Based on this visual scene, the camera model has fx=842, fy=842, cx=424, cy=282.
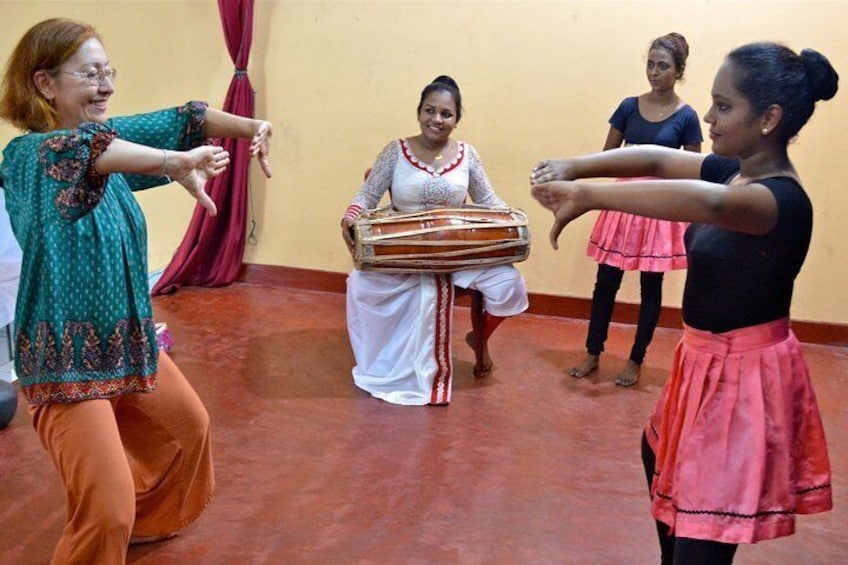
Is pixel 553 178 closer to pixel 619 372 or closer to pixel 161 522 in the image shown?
pixel 161 522

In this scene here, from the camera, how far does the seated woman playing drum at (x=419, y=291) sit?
3664 mm

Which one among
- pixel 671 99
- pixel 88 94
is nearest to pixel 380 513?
pixel 88 94

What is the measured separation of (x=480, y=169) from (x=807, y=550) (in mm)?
2116

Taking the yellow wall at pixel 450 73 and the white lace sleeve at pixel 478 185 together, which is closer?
the white lace sleeve at pixel 478 185

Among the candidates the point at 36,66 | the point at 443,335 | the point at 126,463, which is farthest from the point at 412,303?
the point at 36,66

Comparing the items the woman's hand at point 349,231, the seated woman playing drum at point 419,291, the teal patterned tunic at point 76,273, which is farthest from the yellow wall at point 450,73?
the teal patterned tunic at point 76,273

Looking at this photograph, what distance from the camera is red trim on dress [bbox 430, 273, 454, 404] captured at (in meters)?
3.66

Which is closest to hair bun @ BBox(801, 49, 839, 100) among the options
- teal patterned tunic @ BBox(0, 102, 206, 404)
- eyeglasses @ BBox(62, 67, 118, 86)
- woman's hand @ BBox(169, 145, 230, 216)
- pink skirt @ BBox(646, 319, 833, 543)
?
pink skirt @ BBox(646, 319, 833, 543)

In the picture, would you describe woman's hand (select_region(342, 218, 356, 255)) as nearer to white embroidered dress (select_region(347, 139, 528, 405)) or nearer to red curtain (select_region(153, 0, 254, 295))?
white embroidered dress (select_region(347, 139, 528, 405))

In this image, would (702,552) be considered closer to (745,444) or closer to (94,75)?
(745,444)

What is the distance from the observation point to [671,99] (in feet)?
12.2

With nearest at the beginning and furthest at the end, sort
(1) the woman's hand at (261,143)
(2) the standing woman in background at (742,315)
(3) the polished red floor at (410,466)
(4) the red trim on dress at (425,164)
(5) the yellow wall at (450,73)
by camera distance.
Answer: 1. (2) the standing woman in background at (742,315)
2. (1) the woman's hand at (261,143)
3. (3) the polished red floor at (410,466)
4. (4) the red trim on dress at (425,164)
5. (5) the yellow wall at (450,73)

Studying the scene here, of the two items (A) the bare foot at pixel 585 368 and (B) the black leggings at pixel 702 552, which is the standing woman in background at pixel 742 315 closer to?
(B) the black leggings at pixel 702 552

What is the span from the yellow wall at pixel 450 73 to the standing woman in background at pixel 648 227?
847 millimetres
